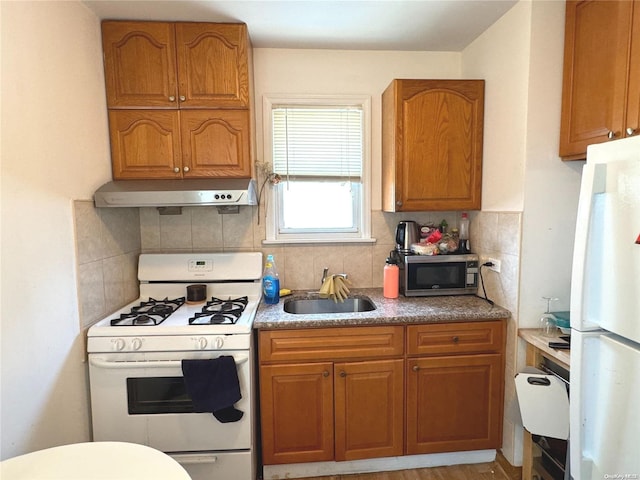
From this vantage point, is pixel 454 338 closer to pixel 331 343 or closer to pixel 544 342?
pixel 544 342

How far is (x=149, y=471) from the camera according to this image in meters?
0.91

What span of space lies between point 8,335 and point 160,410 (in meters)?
0.73

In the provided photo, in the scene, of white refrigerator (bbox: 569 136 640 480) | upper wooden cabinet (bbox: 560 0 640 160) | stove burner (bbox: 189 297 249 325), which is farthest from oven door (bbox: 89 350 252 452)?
upper wooden cabinet (bbox: 560 0 640 160)

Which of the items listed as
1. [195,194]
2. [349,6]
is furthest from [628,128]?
[195,194]

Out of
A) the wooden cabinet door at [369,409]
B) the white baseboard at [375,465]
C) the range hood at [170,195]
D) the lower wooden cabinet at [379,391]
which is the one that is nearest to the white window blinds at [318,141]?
the range hood at [170,195]

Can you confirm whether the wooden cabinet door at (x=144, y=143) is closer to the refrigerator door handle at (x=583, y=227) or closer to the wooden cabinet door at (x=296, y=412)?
the wooden cabinet door at (x=296, y=412)

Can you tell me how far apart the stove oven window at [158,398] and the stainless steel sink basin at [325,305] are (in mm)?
793

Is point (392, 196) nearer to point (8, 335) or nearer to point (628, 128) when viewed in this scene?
point (628, 128)

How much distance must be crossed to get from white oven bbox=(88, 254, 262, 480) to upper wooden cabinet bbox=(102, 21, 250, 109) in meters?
1.20

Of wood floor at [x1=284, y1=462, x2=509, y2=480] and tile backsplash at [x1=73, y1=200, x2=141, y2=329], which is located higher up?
tile backsplash at [x1=73, y1=200, x2=141, y2=329]

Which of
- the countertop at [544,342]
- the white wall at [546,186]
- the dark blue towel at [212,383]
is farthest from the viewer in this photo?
the white wall at [546,186]

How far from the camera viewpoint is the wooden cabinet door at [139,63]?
1872 millimetres

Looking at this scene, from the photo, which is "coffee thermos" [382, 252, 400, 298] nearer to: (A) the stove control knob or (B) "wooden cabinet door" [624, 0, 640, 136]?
(B) "wooden cabinet door" [624, 0, 640, 136]

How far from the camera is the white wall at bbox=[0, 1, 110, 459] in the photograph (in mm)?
1236
